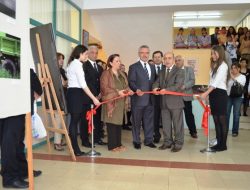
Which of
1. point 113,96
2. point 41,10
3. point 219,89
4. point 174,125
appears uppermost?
point 41,10

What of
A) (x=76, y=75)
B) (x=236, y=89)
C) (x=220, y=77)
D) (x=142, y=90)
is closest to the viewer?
(x=76, y=75)

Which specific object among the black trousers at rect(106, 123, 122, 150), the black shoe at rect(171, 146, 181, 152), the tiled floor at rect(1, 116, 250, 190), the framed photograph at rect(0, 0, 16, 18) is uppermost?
the framed photograph at rect(0, 0, 16, 18)

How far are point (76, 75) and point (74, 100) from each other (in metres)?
0.35

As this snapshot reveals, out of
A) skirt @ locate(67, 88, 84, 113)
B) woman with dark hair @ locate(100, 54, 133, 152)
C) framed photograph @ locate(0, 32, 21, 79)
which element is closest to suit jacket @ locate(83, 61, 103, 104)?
woman with dark hair @ locate(100, 54, 133, 152)

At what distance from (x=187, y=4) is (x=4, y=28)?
5.29 metres

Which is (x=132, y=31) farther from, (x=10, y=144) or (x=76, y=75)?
(x=10, y=144)

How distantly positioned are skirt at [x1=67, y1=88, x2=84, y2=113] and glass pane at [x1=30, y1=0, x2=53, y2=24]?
1.53 m

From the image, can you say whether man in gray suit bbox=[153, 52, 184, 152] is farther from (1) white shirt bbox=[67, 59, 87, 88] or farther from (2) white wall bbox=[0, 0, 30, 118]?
(2) white wall bbox=[0, 0, 30, 118]

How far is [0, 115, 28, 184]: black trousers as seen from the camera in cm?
310

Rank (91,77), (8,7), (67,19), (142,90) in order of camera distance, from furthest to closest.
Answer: (67,19) < (91,77) < (142,90) < (8,7)

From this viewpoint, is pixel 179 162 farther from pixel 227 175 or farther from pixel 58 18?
pixel 58 18

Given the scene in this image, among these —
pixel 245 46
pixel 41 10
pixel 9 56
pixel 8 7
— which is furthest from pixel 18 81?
pixel 245 46

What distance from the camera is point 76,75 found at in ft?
14.3

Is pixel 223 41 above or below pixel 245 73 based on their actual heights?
above
